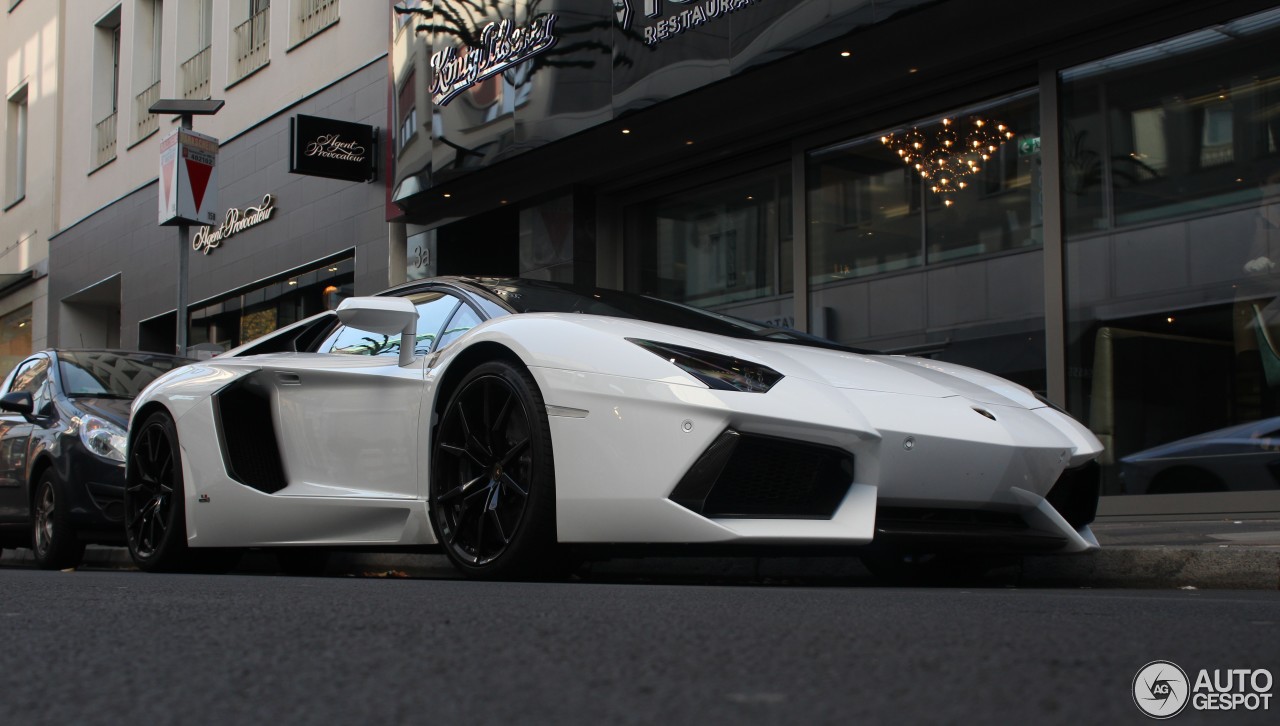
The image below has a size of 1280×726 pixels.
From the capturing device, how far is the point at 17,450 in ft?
26.1

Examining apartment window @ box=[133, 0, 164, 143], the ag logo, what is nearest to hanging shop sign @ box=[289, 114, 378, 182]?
apartment window @ box=[133, 0, 164, 143]

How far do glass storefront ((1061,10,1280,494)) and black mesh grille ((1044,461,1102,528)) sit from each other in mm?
3168

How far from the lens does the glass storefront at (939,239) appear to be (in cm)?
854

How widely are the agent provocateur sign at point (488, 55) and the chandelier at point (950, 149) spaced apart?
3.03 metres

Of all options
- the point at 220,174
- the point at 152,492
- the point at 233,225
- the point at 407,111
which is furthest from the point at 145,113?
the point at 152,492

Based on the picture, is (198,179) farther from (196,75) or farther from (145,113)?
(145,113)

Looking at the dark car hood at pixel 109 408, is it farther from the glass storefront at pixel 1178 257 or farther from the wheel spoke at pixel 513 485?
the glass storefront at pixel 1178 257

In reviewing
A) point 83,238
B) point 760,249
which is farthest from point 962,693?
point 83,238

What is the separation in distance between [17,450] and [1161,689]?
7709mm

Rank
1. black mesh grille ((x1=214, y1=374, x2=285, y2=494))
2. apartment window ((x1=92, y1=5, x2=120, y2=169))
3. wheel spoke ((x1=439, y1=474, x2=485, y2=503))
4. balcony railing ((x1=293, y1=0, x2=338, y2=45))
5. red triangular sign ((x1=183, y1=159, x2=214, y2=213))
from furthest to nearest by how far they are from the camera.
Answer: apartment window ((x1=92, y1=5, x2=120, y2=169)), balcony railing ((x1=293, y1=0, x2=338, y2=45)), red triangular sign ((x1=183, y1=159, x2=214, y2=213)), black mesh grille ((x1=214, y1=374, x2=285, y2=494)), wheel spoke ((x1=439, y1=474, x2=485, y2=503))

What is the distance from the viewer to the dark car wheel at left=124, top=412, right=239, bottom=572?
5.78 m

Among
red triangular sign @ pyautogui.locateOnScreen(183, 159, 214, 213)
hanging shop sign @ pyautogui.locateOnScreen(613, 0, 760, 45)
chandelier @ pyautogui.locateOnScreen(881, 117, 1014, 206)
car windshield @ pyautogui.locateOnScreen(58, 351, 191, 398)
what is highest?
hanging shop sign @ pyautogui.locateOnScreen(613, 0, 760, 45)

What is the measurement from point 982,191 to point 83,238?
18.3 meters

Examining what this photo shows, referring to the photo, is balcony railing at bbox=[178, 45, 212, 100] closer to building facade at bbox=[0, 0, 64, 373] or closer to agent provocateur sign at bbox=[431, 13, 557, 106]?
building facade at bbox=[0, 0, 64, 373]
